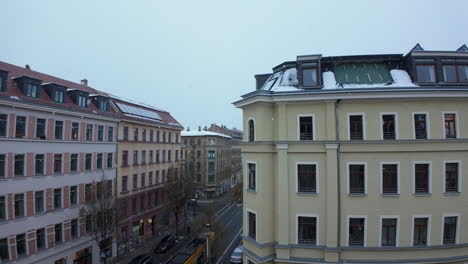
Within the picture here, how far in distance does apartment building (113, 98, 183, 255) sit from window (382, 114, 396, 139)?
25.6 metres

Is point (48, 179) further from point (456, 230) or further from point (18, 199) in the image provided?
point (456, 230)

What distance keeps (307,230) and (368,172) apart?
462 centimetres

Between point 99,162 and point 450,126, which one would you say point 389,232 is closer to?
point 450,126

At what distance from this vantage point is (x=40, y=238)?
22641mm

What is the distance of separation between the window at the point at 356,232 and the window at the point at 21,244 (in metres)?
23.1

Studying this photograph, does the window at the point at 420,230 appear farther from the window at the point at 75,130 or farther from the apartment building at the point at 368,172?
the window at the point at 75,130

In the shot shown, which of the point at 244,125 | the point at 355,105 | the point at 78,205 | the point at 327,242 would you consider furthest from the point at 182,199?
the point at 355,105

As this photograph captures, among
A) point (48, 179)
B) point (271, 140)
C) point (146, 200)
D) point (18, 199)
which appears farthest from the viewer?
point (146, 200)

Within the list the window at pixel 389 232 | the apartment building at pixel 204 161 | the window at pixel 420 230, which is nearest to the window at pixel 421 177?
the window at pixel 420 230

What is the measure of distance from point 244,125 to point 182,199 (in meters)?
24.1

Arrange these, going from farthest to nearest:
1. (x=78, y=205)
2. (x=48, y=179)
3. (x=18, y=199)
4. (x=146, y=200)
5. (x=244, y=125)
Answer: (x=146, y=200) → (x=78, y=205) → (x=48, y=179) → (x=18, y=199) → (x=244, y=125)

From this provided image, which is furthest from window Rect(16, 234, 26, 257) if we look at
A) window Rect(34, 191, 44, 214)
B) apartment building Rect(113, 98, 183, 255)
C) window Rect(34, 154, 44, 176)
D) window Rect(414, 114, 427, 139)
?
window Rect(414, 114, 427, 139)

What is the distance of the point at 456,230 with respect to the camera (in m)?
15.3

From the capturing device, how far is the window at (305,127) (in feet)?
51.8
